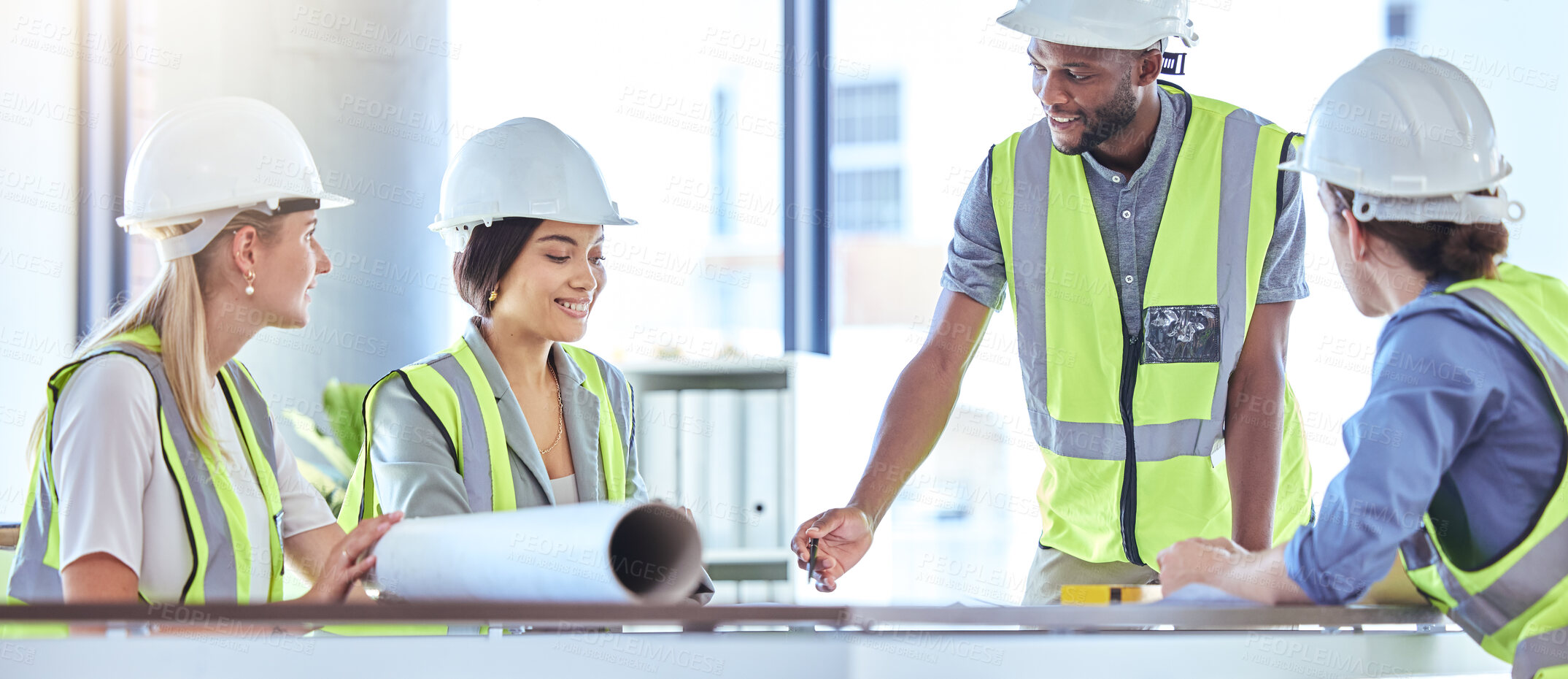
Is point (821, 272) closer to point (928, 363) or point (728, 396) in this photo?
point (728, 396)

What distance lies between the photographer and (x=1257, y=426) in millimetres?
1762

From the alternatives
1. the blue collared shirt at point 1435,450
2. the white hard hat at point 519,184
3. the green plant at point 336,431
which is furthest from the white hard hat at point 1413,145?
the green plant at point 336,431

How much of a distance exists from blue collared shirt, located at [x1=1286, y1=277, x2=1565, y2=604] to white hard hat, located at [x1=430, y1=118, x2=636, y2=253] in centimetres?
116

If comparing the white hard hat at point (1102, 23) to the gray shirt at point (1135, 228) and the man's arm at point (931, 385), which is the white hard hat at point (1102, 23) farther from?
the man's arm at point (931, 385)

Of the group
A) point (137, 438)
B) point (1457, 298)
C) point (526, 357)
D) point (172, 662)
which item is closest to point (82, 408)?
point (137, 438)

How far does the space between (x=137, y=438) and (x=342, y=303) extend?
2.29 metres

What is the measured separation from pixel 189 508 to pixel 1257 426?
1567mm

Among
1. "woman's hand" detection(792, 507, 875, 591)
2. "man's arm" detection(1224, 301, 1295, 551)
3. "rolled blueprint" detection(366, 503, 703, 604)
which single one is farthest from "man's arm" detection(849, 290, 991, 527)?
"rolled blueprint" detection(366, 503, 703, 604)

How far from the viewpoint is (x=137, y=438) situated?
134 cm

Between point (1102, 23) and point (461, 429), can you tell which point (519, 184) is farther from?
point (1102, 23)

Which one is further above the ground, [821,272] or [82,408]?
[821,272]

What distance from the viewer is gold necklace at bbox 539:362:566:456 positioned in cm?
180

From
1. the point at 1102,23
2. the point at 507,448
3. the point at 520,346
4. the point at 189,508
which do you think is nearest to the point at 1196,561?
the point at 1102,23

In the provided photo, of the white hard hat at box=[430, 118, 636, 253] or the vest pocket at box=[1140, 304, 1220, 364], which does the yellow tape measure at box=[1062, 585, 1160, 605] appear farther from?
the white hard hat at box=[430, 118, 636, 253]
